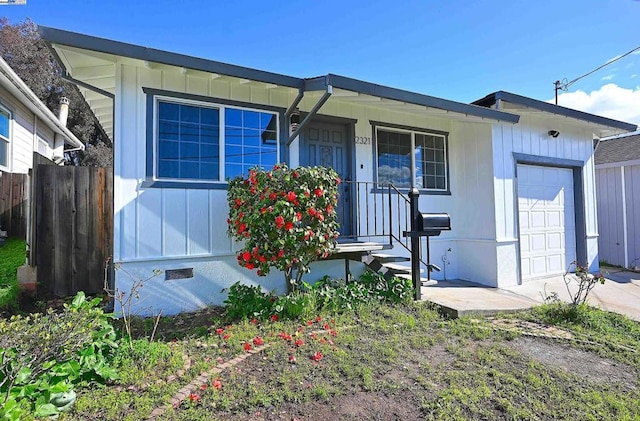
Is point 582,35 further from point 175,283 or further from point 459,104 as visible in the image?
point 175,283

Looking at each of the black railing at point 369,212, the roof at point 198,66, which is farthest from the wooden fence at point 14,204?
the black railing at point 369,212

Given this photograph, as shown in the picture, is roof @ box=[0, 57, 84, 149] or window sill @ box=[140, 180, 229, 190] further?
roof @ box=[0, 57, 84, 149]

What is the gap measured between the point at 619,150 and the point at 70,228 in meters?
12.9

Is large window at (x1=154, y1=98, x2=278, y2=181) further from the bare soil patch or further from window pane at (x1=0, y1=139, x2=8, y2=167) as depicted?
window pane at (x1=0, y1=139, x2=8, y2=167)

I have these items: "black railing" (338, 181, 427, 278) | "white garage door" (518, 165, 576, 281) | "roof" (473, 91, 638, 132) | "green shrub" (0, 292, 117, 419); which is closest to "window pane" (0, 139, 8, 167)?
"green shrub" (0, 292, 117, 419)

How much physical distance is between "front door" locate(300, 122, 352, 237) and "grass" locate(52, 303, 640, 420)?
208 cm

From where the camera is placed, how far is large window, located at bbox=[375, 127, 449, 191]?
6219 mm

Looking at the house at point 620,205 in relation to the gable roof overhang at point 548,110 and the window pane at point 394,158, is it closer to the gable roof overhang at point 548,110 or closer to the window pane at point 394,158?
the gable roof overhang at point 548,110

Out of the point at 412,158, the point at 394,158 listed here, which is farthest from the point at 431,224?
the point at 412,158

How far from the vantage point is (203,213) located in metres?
4.68

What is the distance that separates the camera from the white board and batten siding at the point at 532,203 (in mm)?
6320

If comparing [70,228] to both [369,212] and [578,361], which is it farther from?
[578,361]

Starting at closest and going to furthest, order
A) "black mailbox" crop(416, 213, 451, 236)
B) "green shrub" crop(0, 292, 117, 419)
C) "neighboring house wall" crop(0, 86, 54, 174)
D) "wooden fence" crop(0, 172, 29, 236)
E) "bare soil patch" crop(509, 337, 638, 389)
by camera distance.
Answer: "green shrub" crop(0, 292, 117, 419) < "bare soil patch" crop(509, 337, 638, 389) < "black mailbox" crop(416, 213, 451, 236) < "wooden fence" crop(0, 172, 29, 236) < "neighboring house wall" crop(0, 86, 54, 174)

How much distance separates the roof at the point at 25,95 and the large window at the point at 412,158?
23.3ft
